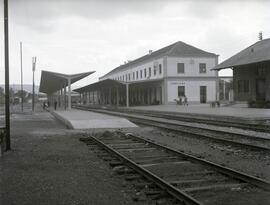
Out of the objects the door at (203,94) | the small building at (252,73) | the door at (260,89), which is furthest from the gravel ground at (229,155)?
the door at (203,94)

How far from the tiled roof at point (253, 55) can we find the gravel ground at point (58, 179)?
1039 inches

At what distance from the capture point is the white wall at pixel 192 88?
59103 millimetres

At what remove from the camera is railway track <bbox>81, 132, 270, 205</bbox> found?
20.3 feet

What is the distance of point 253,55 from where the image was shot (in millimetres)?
39531

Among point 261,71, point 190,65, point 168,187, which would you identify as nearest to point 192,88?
point 190,65

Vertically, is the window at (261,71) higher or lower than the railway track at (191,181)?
higher

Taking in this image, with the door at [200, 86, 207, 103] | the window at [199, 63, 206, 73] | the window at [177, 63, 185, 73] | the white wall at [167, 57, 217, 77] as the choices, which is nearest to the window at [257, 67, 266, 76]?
the white wall at [167, 57, 217, 77]

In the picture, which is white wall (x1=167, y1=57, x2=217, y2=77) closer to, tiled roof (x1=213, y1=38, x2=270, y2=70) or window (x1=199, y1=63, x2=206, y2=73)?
window (x1=199, y1=63, x2=206, y2=73)

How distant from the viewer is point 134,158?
1044 centimetres

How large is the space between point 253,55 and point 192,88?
2131 cm

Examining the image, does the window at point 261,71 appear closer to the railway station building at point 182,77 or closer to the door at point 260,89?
the door at point 260,89

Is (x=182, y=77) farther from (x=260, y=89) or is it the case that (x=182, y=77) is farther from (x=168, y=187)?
(x=168, y=187)

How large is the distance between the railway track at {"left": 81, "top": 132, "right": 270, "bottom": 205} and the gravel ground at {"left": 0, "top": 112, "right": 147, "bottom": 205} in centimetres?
47

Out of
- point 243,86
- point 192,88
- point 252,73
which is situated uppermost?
point 252,73
